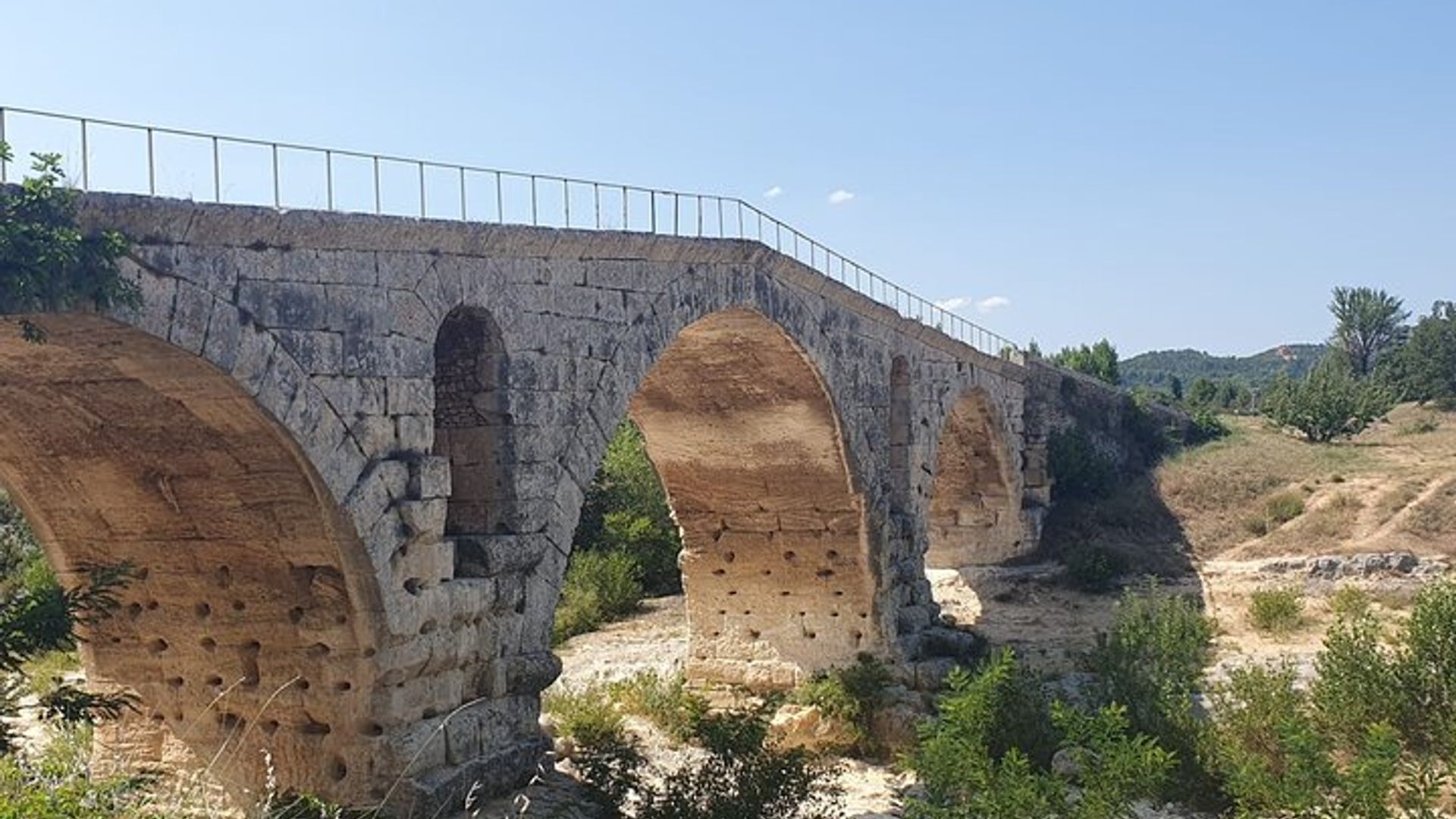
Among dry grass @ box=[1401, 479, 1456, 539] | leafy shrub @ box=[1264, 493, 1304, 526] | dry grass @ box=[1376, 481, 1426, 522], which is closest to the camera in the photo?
dry grass @ box=[1401, 479, 1456, 539]

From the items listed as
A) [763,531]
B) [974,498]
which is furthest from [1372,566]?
[763,531]

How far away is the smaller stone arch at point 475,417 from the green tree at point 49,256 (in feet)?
11.9

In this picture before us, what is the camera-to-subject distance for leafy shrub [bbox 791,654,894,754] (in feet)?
54.7

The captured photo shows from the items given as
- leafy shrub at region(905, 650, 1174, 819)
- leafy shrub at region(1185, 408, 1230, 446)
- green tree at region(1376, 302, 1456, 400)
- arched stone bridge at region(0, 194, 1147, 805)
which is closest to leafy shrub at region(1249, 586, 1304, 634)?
leafy shrub at region(905, 650, 1174, 819)

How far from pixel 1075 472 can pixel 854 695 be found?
1536cm

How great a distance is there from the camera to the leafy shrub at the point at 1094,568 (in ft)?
84.8

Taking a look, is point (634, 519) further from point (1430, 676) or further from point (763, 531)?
point (1430, 676)

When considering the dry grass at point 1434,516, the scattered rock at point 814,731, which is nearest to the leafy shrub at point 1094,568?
the dry grass at point 1434,516

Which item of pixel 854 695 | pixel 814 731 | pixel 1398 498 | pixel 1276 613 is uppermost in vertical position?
pixel 1398 498

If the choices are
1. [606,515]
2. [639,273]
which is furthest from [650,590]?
[639,273]

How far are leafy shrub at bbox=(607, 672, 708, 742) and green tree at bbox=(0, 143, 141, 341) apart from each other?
9.62 metres

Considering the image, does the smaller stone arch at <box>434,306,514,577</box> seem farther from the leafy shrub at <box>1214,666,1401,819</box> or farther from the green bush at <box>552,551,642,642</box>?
the green bush at <box>552,551,642,642</box>

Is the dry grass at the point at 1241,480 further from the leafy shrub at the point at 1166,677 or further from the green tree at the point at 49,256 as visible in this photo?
the green tree at the point at 49,256

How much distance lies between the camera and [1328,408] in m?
34.0
